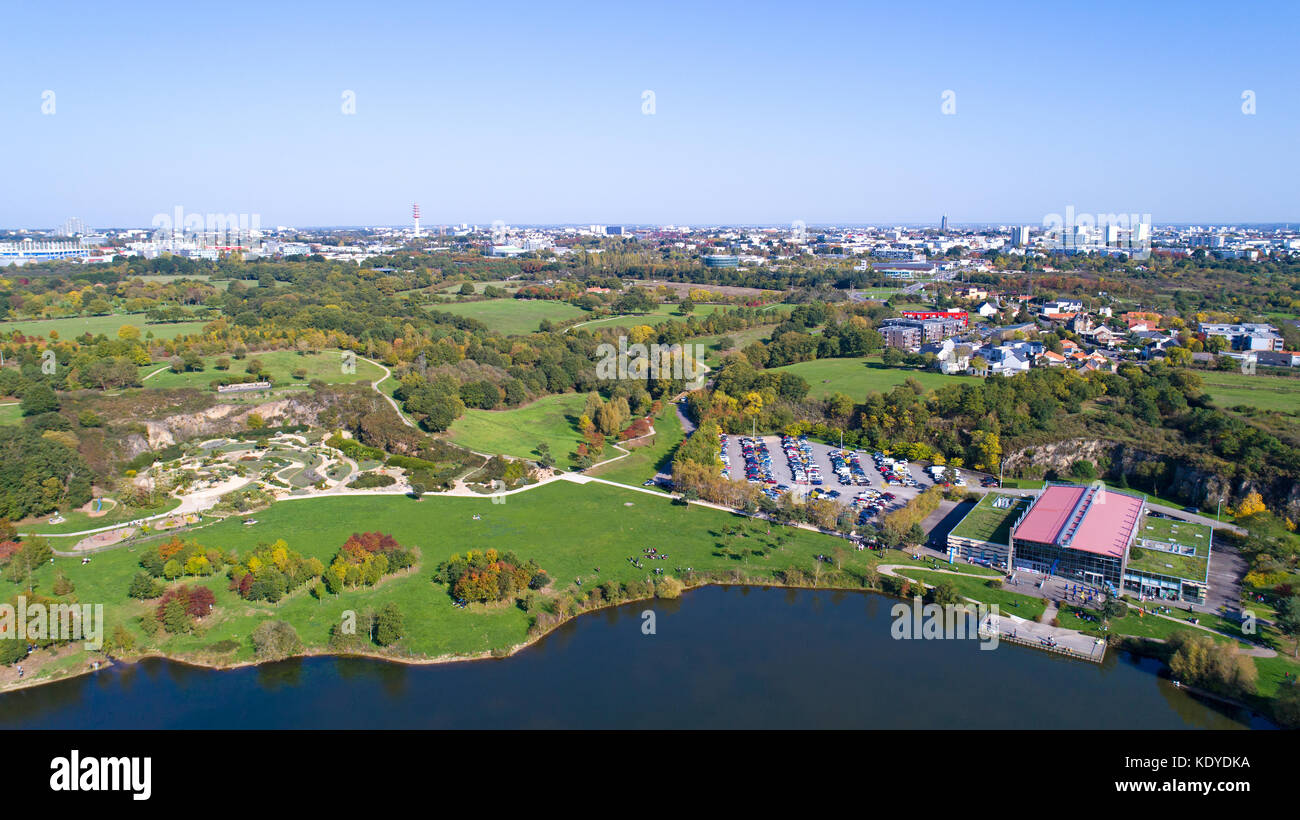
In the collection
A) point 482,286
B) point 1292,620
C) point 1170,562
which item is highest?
point 482,286

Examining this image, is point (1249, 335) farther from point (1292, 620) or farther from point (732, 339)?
point (1292, 620)

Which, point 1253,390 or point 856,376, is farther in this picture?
point 856,376

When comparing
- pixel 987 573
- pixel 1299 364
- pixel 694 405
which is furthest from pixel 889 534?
pixel 1299 364

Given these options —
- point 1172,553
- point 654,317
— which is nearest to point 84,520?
point 1172,553

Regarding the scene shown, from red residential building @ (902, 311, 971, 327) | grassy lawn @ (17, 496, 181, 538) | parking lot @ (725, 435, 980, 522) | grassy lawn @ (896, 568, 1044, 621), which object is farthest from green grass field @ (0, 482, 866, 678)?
red residential building @ (902, 311, 971, 327)

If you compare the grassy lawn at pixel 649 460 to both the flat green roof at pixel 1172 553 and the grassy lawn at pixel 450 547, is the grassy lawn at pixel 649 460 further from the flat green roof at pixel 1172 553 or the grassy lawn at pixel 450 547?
the flat green roof at pixel 1172 553

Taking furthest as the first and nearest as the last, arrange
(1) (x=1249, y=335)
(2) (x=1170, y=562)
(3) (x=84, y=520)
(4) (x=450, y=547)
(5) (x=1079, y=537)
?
(1) (x=1249, y=335), (3) (x=84, y=520), (4) (x=450, y=547), (5) (x=1079, y=537), (2) (x=1170, y=562)
